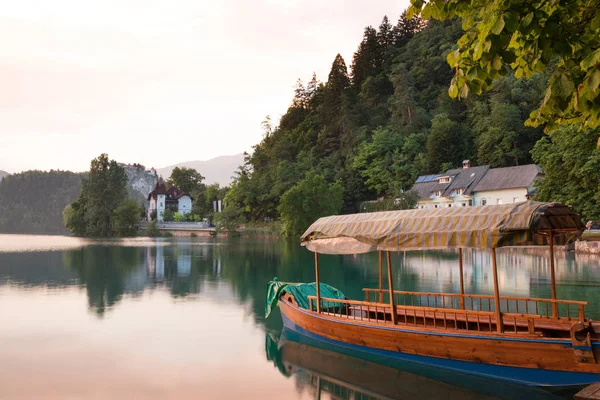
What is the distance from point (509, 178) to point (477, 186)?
4014mm

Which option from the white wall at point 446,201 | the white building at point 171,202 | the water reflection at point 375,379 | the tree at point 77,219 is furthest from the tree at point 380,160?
the water reflection at point 375,379

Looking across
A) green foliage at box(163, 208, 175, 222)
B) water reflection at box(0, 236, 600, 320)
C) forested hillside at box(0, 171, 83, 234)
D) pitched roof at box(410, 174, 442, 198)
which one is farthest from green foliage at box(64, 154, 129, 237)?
forested hillside at box(0, 171, 83, 234)

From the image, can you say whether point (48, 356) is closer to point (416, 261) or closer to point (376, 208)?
point (416, 261)

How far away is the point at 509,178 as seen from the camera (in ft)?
197

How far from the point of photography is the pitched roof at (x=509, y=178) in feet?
189

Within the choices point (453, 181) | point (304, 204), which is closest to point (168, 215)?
point (304, 204)

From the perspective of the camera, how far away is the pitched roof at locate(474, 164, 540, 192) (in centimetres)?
5750

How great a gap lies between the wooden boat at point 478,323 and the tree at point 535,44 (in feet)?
16.1

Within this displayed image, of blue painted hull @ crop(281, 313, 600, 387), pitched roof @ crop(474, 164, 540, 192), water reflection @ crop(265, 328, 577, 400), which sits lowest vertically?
water reflection @ crop(265, 328, 577, 400)

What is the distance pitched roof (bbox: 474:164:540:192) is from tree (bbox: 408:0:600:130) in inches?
2227

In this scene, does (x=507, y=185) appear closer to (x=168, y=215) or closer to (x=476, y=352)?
(x=476, y=352)

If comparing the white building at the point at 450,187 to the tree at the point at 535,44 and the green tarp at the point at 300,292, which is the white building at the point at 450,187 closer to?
the green tarp at the point at 300,292

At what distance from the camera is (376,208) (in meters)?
68.2

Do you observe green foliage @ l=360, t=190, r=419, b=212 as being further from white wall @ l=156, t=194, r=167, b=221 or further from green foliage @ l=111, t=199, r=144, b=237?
white wall @ l=156, t=194, r=167, b=221
